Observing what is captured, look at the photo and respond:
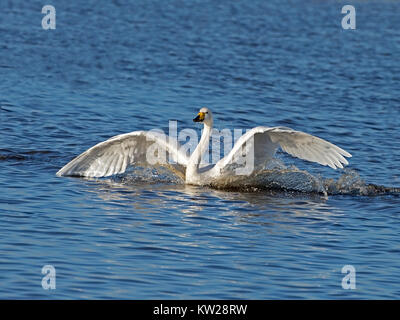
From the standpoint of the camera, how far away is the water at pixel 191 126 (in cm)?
957

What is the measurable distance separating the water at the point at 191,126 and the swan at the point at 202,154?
34cm

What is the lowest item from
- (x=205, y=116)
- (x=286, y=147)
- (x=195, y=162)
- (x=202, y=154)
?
(x=195, y=162)

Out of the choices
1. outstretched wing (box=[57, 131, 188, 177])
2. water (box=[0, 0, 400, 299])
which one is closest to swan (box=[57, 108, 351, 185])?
outstretched wing (box=[57, 131, 188, 177])

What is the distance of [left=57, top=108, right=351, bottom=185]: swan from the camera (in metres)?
13.1

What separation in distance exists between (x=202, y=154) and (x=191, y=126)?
4104 millimetres

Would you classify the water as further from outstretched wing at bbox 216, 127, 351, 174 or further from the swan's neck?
outstretched wing at bbox 216, 127, 351, 174

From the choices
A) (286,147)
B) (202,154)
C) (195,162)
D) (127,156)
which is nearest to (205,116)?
(202,154)

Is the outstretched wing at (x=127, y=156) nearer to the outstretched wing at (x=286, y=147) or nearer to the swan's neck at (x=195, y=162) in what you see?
the swan's neck at (x=195, y=162)

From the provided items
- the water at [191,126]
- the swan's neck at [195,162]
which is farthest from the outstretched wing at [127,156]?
the water at [191,126]

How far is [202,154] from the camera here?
46.0ft

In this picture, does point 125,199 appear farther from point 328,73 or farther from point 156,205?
point 328,73

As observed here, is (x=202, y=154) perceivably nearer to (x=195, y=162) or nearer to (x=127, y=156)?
(x=195, y=162)

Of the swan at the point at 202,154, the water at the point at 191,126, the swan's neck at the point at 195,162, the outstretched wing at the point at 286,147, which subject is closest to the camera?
the water at the point at 191,126

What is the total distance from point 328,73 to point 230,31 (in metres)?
5.95
